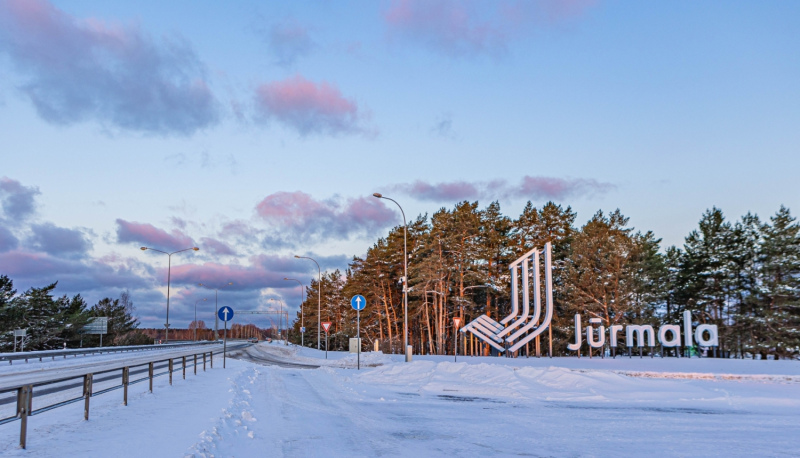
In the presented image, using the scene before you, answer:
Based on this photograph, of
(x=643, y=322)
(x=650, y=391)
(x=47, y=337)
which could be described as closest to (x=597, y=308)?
(x=643, y=322)

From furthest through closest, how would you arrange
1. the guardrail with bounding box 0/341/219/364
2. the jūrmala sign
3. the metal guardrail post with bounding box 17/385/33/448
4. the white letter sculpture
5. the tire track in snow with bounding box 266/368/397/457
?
the white letter sculpture
the jūrmala sign
the guardrail with bounding box 0/341/219/364
the tire track in snow with bounding box 266/368/397/457
the metal guardrail post with bounding box 17/385/33/448

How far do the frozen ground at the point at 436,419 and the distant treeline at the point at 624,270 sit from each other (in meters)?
28.7

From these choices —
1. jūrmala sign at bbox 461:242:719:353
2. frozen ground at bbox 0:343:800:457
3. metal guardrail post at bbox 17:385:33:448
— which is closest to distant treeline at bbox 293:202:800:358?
jūrmala sign at bbox 461:242:719:353

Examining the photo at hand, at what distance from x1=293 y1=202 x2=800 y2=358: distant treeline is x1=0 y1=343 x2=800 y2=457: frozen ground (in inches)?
1131

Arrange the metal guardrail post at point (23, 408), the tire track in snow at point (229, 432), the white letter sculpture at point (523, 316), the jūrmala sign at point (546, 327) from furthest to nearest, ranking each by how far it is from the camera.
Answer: the white letter sculpture at point (523, 316) → the jūrmala sign at point (546, 327) → the tire track in snow at point (229, 432) → the metal guardrail post at point (23, 408)

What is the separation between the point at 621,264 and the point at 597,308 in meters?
4.96

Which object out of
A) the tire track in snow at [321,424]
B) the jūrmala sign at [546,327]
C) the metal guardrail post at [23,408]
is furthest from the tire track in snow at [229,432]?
the jūrmala sign at [546,327]

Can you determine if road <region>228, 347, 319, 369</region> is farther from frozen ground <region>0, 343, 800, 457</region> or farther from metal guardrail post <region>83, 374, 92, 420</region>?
metal guardrail post <region>83, 374, 92, 420</region>

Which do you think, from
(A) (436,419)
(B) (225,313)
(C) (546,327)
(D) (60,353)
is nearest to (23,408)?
(A) (436,419)

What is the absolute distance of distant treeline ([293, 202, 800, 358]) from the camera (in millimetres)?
48000

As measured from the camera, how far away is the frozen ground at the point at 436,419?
9.37 meters

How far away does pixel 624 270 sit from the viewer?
5262cm

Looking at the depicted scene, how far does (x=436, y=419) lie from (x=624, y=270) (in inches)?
1732

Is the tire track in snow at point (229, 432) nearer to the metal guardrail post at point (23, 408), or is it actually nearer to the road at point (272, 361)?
the metal guardrail post at point (23, 408)
